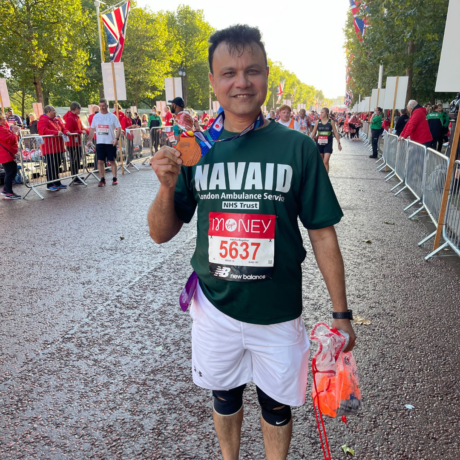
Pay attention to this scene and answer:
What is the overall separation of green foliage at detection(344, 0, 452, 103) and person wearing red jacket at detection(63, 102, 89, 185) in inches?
415

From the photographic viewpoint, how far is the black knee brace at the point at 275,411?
74.9 inches

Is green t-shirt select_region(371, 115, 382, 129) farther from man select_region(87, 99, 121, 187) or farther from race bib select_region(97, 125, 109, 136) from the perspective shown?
race bib select_region(97, 125, 109, 136)

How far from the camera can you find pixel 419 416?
267cm

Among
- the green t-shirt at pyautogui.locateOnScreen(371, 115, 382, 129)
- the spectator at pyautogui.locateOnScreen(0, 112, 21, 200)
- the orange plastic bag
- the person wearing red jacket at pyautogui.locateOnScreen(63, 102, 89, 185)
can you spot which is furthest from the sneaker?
the green t-shirt at pyautogui.locateOnScreen(371, 115, 382, 129)

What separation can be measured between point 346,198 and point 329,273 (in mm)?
8463

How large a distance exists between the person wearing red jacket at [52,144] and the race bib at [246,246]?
10044 mm

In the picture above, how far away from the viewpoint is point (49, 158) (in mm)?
10875

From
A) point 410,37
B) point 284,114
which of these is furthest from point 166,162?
point 410,37

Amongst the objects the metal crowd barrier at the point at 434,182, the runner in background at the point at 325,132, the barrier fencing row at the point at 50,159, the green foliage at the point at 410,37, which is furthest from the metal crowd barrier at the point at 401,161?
the barrier fencing row at the point at 50,159

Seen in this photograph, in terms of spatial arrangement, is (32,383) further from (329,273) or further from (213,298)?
(329,273)

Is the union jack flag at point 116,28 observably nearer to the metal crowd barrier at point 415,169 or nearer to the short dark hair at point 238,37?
the metal crowd barrier at point 415,169

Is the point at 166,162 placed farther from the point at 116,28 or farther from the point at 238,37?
the point at 116,28

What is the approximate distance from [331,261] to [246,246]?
38 cm

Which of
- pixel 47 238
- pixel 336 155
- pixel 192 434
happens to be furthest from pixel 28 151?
pixel 336 155
